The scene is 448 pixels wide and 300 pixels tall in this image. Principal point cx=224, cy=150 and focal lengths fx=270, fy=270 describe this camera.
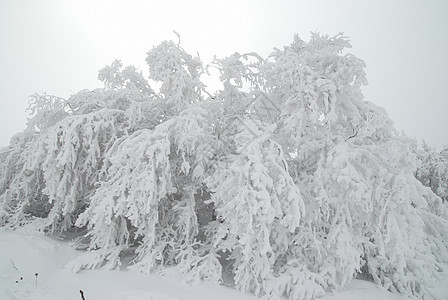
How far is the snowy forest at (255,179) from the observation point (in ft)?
19.9

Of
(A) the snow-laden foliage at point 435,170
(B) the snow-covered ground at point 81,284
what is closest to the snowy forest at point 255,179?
(B) the snow-covered ground at point 81,284

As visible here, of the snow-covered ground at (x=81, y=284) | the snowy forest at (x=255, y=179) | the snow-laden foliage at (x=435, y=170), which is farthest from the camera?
the snow-laden foliage at (x=435, y=170)

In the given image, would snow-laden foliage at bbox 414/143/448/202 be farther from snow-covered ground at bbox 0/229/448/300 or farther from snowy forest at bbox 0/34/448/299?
snow-covered ground at bbox 0/229/448/300

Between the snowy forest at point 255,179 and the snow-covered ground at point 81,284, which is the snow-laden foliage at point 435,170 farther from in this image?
the snow-covered ground at point 81,284

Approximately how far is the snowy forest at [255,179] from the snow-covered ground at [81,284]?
14.6 inches

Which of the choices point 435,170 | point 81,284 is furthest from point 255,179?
point 435,170

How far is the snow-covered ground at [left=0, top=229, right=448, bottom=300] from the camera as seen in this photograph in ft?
17.4

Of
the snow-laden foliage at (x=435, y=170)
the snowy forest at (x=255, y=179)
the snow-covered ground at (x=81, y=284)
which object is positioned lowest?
the snow-covered ground at (x=81, y=284)

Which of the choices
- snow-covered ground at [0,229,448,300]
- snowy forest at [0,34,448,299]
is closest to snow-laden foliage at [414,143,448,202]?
snowy forest at [0,34,448,299]

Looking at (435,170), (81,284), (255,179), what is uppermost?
(435,170)

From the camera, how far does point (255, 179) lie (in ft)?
19.4

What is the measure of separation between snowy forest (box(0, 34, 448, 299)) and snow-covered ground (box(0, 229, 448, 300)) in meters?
0.37

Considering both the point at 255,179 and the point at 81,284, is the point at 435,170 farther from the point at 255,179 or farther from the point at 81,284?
the point at 81,284

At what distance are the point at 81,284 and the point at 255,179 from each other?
15.0ft
